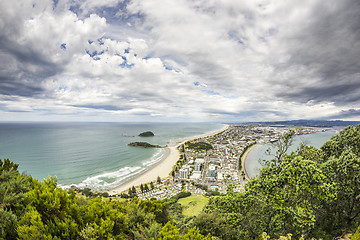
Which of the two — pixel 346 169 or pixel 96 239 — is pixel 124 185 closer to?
pixel 96 239

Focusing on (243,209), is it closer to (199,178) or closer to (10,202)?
(10,202)

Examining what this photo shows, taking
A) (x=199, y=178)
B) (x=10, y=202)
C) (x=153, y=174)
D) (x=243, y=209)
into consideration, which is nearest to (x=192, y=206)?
(x=199, y=178)

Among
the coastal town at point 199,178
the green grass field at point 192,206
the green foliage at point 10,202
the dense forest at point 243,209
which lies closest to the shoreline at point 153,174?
the coastal town at point 199,178

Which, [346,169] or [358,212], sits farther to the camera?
[358,212]

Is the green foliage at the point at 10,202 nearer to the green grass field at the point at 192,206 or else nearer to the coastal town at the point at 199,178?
the green grass field at the point at 192,206

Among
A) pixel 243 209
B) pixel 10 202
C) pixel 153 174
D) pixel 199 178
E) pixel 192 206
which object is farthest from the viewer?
pixel 153 174

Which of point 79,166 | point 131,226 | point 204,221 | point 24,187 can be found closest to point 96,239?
point 131,226

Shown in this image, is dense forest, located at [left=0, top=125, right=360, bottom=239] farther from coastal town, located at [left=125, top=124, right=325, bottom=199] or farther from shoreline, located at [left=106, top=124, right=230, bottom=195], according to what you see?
shoreline, located at [left=106, top=124, right=230, bottom=195]

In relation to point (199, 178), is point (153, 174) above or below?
above
